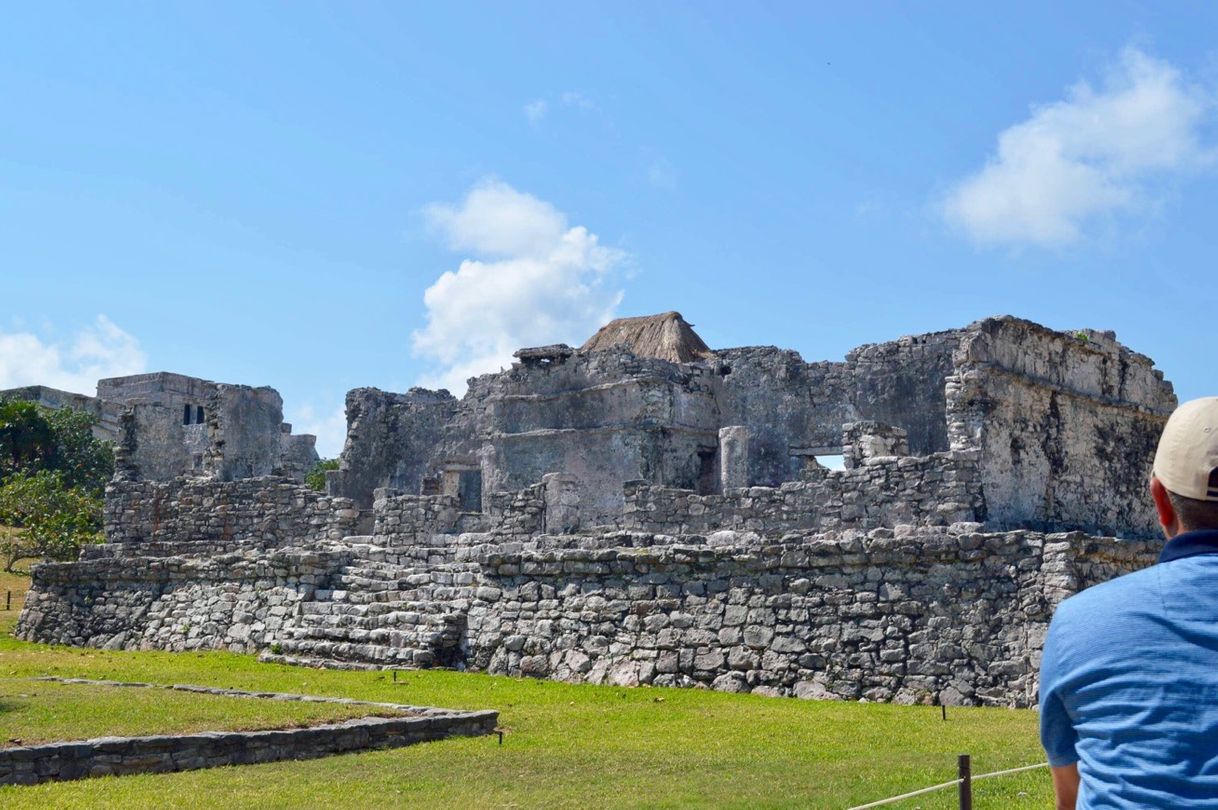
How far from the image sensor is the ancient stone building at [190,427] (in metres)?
28.1

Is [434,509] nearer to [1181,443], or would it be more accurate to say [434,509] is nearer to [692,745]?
[692,745]

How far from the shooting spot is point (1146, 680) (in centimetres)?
271

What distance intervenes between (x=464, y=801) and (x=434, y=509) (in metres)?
11.0

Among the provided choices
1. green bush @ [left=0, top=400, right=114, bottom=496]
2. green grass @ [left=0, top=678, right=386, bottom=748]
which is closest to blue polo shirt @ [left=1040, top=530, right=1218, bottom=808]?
green grass @ [left=0, top=678, right=386, bottom=748]

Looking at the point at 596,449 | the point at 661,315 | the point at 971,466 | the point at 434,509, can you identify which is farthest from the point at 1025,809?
the point at 661,315

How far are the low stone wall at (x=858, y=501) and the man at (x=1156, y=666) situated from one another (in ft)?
42.6

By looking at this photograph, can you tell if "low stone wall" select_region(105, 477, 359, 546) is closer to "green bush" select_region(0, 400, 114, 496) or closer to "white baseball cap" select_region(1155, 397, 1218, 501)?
"white baseball cap" select_region(1155, 397, 1218, 501)

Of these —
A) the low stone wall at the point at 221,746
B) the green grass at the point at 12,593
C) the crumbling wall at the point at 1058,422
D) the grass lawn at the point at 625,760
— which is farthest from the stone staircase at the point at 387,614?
the green grass at the point at 12,593

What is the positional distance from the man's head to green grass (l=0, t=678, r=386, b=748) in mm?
7647

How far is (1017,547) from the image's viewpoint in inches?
473

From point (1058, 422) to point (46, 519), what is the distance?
76.0 ft

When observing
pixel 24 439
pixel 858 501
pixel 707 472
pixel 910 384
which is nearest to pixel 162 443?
pixel 24 439

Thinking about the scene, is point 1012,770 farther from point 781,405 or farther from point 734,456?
point 781,405

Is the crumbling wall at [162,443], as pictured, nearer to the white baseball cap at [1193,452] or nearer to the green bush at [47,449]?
the green bush at [47,449]
